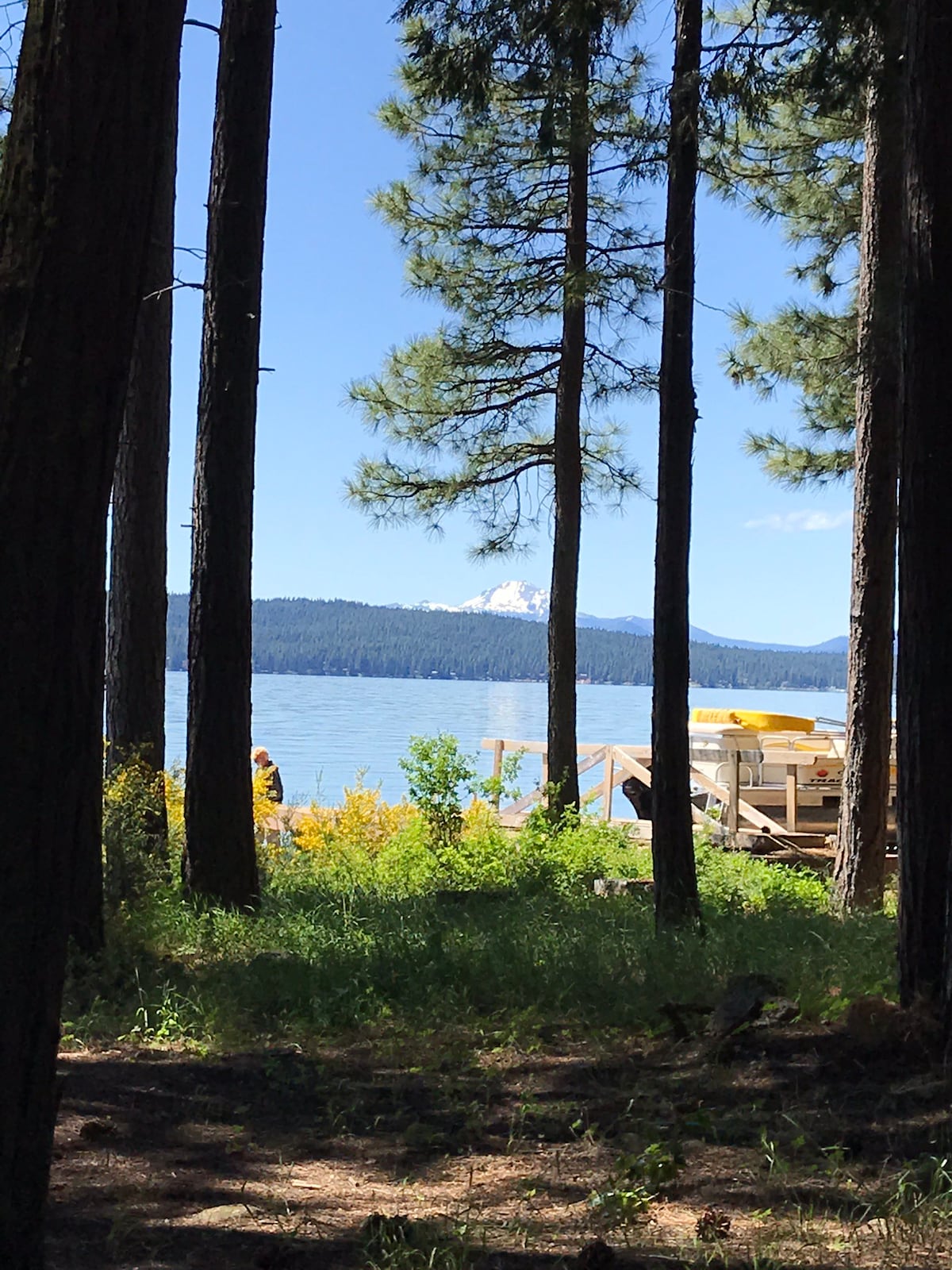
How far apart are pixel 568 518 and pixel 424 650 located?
10794 cm

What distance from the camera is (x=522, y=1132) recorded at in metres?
4.54

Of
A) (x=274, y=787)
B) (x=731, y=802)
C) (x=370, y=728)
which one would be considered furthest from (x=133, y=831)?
(x=370, y=728)

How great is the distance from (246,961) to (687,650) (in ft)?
11.8

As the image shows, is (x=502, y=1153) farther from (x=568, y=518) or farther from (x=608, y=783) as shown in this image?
(x=608, y=783)

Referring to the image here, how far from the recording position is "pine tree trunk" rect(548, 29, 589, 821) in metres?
14.8

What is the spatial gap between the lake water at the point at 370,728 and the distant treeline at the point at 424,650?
244cm

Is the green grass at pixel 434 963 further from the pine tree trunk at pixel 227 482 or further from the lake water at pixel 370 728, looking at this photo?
the lake water at pixel 370 728

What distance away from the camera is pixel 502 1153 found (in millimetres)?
4344

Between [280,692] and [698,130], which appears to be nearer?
[698,130]

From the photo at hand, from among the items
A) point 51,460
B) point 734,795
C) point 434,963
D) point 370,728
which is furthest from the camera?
point 370,728

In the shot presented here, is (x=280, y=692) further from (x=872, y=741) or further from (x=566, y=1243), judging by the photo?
(x=566, y=1243)

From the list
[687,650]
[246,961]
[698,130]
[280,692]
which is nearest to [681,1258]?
[246,961]

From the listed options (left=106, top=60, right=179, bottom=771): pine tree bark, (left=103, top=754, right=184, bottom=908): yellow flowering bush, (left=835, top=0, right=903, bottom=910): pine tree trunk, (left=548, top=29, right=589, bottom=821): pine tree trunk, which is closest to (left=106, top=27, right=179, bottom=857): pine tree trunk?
(left=106, top=60, right=179, bottom=771): pine tree bark

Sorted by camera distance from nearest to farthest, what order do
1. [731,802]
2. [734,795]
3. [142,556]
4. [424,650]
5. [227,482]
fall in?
[227,482] → [142,556] → [734,795] → [731,802] → [424,650]
